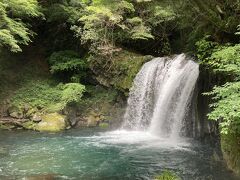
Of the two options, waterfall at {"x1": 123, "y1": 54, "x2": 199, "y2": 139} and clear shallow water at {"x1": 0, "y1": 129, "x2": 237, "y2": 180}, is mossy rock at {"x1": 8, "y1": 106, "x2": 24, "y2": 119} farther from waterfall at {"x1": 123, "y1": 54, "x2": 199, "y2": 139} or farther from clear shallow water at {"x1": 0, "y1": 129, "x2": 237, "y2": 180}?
waterfall at {"x1": 123, "y1": 54, "x2": 199, "y2": 139}

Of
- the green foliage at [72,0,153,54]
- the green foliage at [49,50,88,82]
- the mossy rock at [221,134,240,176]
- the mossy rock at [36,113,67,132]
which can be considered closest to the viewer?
the mossy rock at [221,134,240,176]

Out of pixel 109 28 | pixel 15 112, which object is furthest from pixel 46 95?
pixel 109 28

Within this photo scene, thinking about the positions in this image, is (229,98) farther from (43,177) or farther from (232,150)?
(43,177)

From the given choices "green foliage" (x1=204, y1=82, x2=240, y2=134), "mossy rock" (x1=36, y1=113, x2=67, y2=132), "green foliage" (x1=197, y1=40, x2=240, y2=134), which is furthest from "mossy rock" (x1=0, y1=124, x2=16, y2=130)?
"green foliage" (x1=204, y1=82, x2=240, y2=134)

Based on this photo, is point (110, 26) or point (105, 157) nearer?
point (105, 157)

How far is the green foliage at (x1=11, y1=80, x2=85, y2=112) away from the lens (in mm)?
16750

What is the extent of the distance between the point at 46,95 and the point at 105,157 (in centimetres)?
763

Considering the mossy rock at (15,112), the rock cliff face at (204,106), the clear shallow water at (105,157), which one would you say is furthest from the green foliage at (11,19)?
the rock cliff face at (204,106)

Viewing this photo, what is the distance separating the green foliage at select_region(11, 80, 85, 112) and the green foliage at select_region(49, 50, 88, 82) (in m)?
0.85

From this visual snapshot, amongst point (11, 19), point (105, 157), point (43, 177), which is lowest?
point (43, 177)

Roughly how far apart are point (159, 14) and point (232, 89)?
9787mm

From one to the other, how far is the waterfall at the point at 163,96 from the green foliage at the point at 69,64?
11.5ft

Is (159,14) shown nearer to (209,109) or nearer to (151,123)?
(151,123)

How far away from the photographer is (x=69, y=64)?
18375mm
